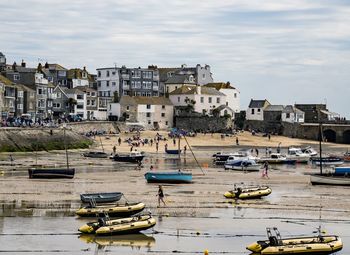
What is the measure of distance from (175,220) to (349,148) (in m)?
76.7

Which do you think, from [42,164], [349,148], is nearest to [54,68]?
[349,148]

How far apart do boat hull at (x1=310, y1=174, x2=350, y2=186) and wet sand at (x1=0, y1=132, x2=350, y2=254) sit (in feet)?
2.87

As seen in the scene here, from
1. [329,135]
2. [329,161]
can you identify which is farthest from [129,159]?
[329,135]

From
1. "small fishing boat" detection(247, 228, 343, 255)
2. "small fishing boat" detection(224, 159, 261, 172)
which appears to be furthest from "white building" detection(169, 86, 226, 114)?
"small fishing boat" detection(247, 228, 343, 255)

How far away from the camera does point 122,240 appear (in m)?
37.5

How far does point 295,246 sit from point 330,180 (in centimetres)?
2732

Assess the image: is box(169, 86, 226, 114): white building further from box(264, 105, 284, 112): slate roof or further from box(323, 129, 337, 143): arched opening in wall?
box(323, 129, 337, 143): arched opening in wall

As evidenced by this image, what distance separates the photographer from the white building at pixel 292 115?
132 m

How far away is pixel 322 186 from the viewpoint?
6034 cm

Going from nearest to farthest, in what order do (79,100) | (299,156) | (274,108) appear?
(299,156) → (79,100) → (274,108)

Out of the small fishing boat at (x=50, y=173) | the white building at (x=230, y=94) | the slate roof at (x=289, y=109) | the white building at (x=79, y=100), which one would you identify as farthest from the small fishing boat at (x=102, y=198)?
the white building at (x=230, y=94)

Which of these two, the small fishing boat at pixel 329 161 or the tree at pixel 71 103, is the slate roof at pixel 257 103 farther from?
the small fishing boat at pixel 329 161

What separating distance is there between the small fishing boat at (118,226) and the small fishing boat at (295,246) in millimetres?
5882

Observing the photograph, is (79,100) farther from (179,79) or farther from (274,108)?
(274,108)
